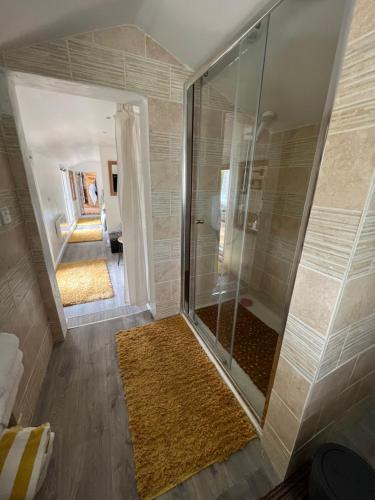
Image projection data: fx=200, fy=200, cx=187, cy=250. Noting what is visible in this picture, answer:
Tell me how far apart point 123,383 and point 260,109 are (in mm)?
2221

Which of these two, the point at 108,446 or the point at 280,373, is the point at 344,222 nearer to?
the point at 280,373

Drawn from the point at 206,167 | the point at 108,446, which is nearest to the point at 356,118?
the point at 206,167

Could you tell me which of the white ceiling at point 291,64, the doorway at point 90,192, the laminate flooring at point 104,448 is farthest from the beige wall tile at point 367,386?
the doorway at point 90,192

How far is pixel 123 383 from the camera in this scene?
1.40 metres

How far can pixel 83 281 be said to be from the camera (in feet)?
9.20

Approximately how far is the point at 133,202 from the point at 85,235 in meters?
3.90

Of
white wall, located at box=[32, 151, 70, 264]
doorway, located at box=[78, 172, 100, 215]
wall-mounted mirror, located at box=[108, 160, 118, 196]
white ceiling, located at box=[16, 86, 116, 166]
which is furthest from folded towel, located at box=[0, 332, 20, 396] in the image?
doorway, located at box=[78, 172, 100, 215]

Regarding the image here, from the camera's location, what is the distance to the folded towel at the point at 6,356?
0.71m

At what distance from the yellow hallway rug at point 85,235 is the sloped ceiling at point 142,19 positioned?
404cm

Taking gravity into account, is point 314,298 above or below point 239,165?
below

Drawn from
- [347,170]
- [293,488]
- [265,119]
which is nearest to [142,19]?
[265,119]

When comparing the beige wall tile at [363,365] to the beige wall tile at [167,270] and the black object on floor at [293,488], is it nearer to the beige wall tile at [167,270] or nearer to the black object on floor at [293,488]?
the black object on floor at [293,488]

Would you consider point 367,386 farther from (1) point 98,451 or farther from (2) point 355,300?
(1) point 98,451

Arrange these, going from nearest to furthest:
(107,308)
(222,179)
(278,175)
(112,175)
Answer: (222,179) → (278,175) → (107,308) → (112,175)
